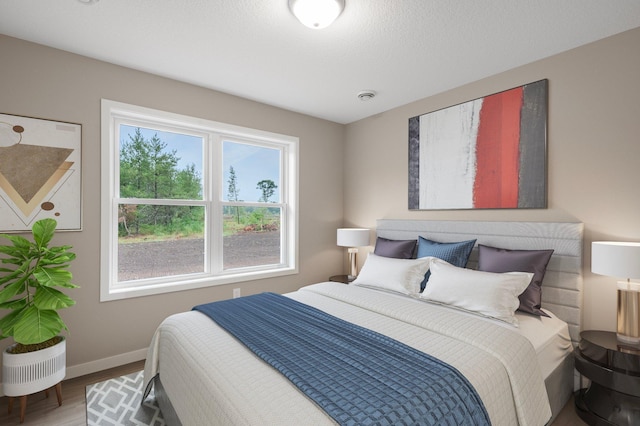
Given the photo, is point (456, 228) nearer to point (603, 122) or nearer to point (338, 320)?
point (603, 122)

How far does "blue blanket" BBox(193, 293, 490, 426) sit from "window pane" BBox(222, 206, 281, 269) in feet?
5.23

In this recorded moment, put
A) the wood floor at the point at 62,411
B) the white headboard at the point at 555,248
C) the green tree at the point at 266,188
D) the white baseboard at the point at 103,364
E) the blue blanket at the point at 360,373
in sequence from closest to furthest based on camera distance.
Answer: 1. the blue blanket at the point at 360,373
2. the wood floor at the point at 62,411
3. the white headboard at the point at 555,248
4. the white baseboard at the point at 103,364
5. the green tree at the point at 266,188

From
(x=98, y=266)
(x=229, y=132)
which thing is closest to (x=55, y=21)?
(x=229, y=132)

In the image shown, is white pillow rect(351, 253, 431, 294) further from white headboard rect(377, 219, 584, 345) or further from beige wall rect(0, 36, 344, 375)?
beige wall rect(0, 36, 344, 375)

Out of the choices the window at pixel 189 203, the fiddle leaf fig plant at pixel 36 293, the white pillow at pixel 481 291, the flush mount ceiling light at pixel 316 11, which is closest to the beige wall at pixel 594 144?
the white pillow at pixel 481 291

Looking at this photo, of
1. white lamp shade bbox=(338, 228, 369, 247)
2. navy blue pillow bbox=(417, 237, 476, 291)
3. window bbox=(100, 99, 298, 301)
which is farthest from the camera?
white lamp shade bbox=(338, 228, 369, 247)

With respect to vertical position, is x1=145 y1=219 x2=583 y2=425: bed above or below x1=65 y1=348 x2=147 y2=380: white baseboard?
above

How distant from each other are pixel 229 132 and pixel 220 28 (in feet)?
4.34

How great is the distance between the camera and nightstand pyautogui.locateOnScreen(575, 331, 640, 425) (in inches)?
66.3

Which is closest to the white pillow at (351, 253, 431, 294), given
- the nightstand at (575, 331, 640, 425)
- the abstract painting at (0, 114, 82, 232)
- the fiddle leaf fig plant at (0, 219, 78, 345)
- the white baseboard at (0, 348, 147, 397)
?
the nightstand at (575, 331, 640, 425)

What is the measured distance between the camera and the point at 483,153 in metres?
2.79

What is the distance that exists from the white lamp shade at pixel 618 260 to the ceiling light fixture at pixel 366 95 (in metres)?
2.25

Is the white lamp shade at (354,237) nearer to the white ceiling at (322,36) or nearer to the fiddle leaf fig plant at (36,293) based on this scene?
the white ceiling at (322,36)

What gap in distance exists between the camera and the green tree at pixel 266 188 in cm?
372
